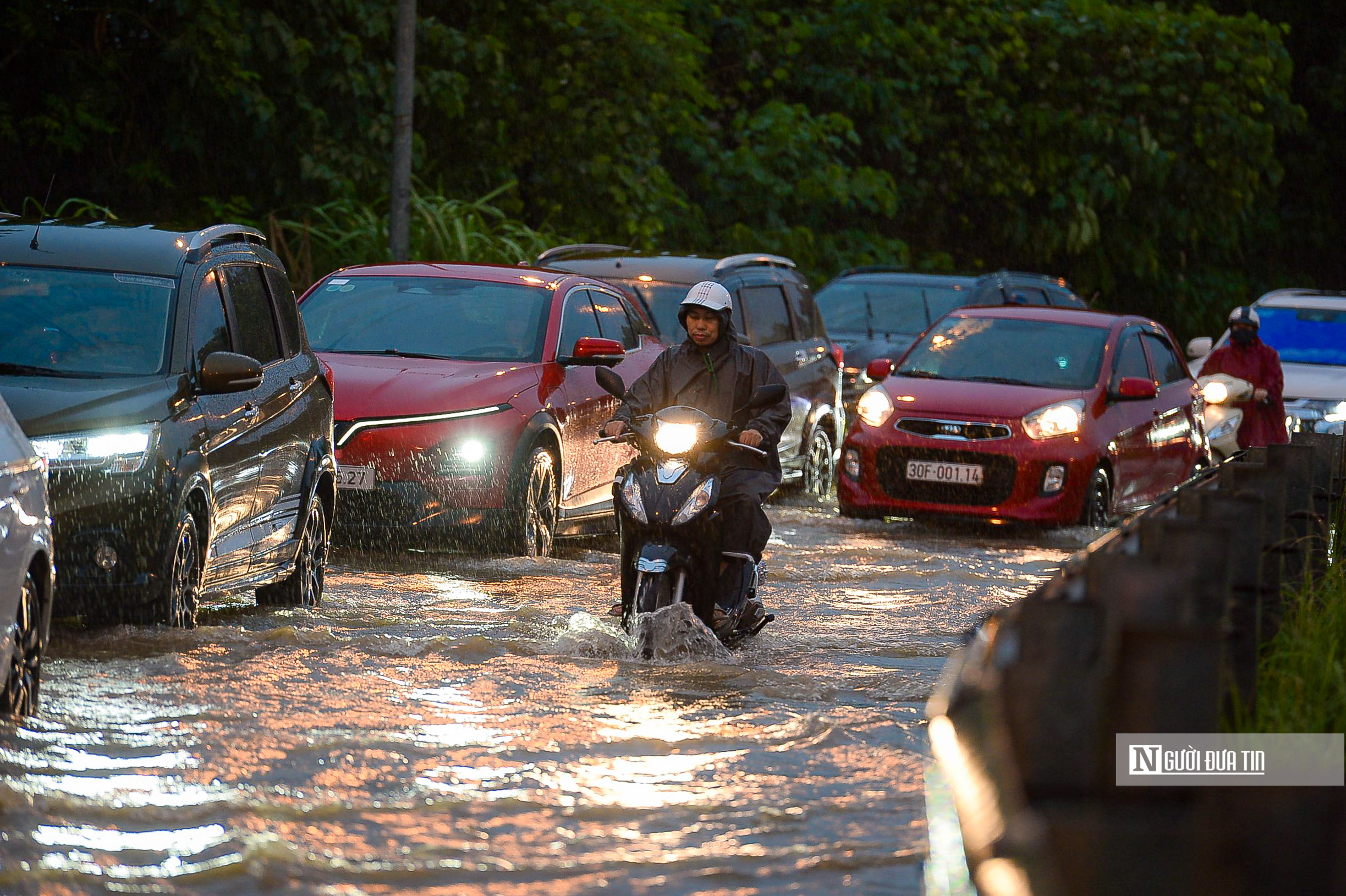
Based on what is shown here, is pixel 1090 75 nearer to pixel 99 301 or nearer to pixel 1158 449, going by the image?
pixel 1158 449

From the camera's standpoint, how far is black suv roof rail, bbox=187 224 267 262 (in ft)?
30.4

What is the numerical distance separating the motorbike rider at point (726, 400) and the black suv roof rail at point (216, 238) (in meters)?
1.90

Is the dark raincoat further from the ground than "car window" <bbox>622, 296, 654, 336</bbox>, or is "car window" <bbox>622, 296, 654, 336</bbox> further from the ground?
"car window" <bbox>622, 296, 654, 336</bbox>

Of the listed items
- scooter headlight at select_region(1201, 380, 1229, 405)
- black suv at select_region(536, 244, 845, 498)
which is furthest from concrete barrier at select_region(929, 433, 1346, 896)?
scooter headlight at select_region(1201, 380, 1229, 405)

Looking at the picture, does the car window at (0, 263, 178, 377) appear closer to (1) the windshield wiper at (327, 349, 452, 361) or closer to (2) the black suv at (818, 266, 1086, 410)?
(1) the windshield wiper at (327, 349, 452, 361)

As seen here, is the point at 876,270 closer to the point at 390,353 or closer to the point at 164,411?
the point at 390,353

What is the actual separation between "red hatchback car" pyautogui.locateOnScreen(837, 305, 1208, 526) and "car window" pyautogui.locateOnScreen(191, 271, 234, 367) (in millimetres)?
7123

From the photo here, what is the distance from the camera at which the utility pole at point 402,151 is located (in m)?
19.2

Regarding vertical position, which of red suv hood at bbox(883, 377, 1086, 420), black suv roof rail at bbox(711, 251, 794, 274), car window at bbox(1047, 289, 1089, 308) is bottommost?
red suv hood at bbox(883, 377, 1086, 420)

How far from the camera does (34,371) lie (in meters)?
8.45

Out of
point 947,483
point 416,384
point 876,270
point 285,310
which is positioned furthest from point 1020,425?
point 876,270

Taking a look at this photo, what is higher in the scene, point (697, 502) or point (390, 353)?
point (390, 353)

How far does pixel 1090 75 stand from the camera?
108ft

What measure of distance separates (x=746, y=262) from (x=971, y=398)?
2.30 metres
